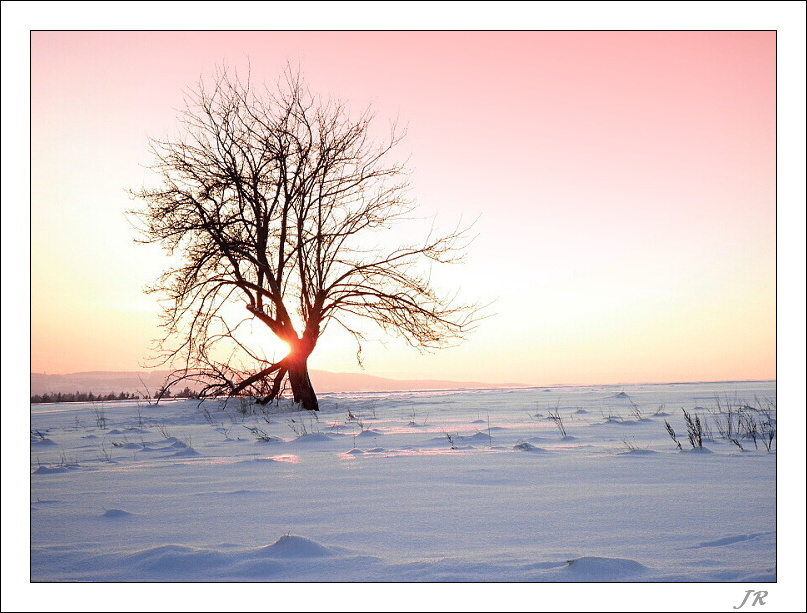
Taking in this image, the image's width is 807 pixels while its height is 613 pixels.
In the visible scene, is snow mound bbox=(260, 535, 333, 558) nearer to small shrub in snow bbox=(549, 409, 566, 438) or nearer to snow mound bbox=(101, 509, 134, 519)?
snow mound bbox=(101, 509, 134, 519)

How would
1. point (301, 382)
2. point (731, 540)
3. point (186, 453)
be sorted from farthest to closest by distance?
1. point (301, 382)
2. point (186, 453)
3. point (731, 540)

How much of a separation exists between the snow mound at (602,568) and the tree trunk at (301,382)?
12.3 metres

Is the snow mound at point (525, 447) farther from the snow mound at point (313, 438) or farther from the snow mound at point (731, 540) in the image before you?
the snow mound at point (731, 540)

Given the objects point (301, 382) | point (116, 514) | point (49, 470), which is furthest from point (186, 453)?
point (301, 382)

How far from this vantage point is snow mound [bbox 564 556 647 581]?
10.1 ft

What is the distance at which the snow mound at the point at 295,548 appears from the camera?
3.32m

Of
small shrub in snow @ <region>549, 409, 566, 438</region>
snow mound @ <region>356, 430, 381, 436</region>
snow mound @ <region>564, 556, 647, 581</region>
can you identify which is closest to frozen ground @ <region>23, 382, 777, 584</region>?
snow mound @ <region>564, 556, 647, 581</region>

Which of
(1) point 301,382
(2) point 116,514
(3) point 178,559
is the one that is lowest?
(1) point 301,382

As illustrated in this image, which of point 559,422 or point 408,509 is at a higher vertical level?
point 408,509

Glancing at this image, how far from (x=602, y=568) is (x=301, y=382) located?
12.5 meters

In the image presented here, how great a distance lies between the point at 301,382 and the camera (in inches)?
594

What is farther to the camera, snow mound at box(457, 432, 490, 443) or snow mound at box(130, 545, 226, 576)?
snow mound at box(457, 432, 490, 443)

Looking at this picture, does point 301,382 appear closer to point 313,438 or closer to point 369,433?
point 369,433

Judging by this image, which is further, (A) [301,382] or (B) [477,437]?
(A) [301,382]
